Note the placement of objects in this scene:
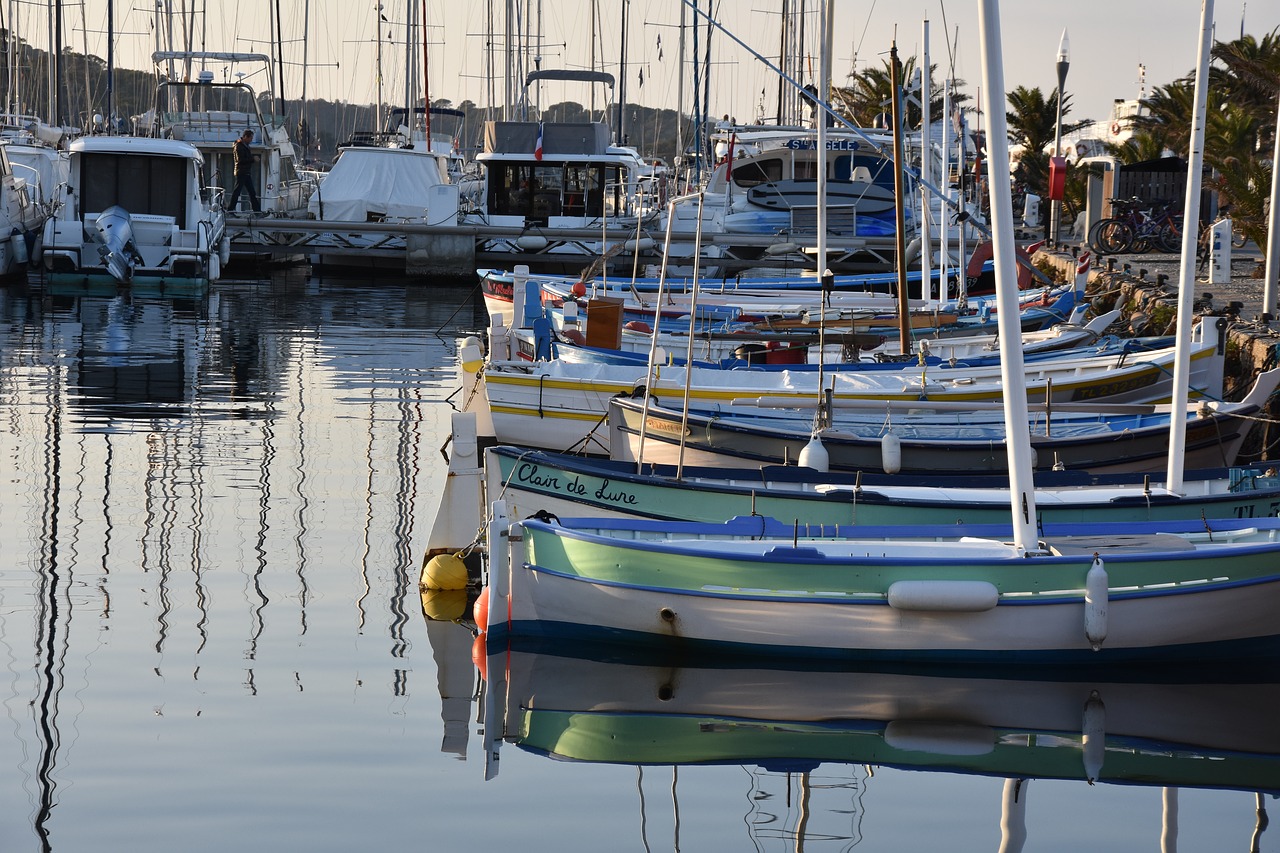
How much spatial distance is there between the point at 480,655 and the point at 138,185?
23329 mm

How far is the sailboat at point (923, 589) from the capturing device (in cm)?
766

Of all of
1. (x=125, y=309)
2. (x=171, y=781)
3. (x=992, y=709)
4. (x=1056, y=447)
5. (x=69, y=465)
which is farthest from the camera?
(x=125, y=309)

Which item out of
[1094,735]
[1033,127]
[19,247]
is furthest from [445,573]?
[1033,127]

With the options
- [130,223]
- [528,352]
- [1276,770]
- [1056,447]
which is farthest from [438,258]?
[1276,770]

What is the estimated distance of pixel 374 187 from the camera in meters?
34.2

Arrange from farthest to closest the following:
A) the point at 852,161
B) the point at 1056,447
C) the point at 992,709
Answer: the point at 852,161 → the point at 1056,447 → the point at 992,709

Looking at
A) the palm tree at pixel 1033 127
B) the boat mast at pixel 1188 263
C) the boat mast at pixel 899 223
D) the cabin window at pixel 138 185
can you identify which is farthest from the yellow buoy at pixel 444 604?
the palm tree at pixel 1033 127

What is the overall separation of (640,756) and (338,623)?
246 cm

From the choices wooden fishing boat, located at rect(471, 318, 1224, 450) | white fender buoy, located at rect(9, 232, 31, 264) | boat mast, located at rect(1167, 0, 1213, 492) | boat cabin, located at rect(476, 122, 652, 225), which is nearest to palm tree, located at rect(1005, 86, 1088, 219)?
boat cabin, located at rect(476, 122, 652, 225)

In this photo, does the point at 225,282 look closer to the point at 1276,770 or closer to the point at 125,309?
the point at 125,309

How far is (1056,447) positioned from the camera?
10.8 metres

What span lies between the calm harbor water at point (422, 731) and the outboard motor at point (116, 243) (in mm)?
16985

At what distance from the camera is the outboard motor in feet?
89.9

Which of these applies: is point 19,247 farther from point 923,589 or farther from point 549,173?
point 923,589
